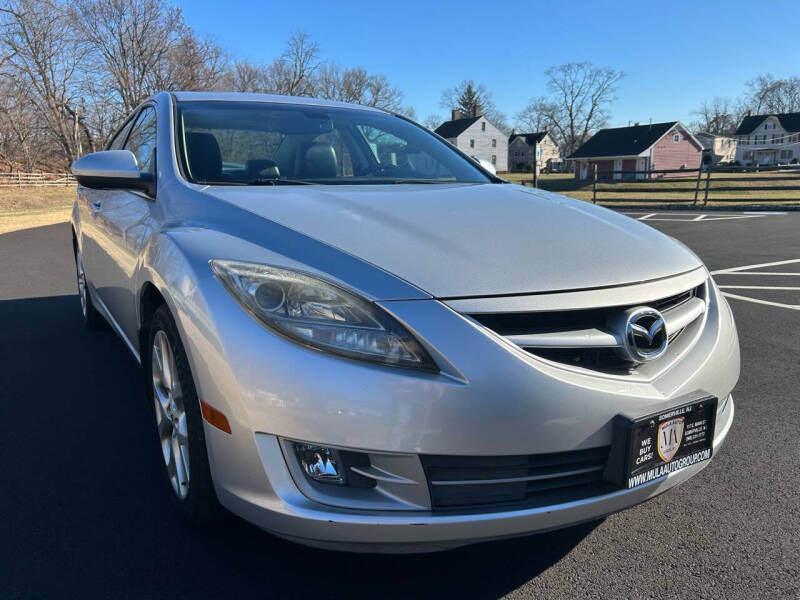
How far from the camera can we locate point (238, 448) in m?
1.65

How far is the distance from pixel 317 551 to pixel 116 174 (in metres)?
1.78

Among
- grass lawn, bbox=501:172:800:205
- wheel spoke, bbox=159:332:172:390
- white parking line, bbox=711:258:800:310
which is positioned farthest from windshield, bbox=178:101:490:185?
grass lawn, bbox=501:172:800:205

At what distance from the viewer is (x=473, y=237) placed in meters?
2.00

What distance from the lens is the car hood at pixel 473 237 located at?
173 centimetres

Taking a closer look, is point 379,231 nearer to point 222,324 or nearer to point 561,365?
point 222,324

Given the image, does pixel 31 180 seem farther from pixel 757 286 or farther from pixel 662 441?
pixel 662 441

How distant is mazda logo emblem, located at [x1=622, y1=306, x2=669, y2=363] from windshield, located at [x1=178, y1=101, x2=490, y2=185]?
4.91 ft

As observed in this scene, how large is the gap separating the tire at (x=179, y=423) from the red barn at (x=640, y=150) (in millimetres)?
55144

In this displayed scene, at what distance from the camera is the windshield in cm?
271

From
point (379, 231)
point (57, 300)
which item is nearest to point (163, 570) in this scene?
point (379, 231)

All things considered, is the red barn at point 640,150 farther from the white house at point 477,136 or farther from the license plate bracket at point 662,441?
the license plate bracket at point 662,441

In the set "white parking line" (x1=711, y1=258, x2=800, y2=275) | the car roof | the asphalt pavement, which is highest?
the car roof

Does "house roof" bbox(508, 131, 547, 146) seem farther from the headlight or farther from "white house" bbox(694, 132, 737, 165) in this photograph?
the headlight

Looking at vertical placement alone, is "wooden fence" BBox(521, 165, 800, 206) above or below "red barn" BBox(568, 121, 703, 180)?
below
